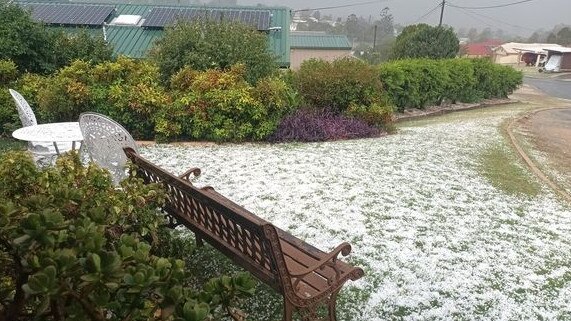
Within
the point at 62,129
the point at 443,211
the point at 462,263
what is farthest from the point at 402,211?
the point at 62,129

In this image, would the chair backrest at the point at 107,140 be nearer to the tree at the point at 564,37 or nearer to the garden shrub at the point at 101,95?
the garden shrub at the point at 101,95

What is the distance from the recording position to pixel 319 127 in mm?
9195

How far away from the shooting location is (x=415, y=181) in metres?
6.54

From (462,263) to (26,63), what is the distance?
946 centimetres

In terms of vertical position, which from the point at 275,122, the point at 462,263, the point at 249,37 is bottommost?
the point at 462,263

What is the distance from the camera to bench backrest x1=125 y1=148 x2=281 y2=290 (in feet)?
8.56

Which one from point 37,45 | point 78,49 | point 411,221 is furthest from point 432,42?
point 411,221

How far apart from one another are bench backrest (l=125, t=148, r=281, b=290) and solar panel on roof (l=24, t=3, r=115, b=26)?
16.1 meters

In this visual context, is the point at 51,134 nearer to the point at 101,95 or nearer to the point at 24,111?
the point at 24,111

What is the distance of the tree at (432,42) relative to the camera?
27.7 meters

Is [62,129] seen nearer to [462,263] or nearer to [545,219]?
[462,263]

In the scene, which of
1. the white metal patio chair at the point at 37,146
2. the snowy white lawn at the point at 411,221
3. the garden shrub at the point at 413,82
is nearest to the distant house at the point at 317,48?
the garden shrub at the point at 413,82

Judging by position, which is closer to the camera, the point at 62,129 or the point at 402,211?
the point at 402,211

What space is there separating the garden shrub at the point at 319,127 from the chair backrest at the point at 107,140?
188 inches
